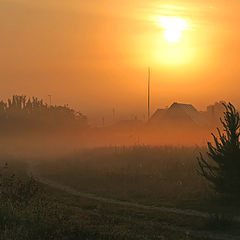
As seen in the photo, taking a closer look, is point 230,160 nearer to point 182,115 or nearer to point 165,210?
point 165,210

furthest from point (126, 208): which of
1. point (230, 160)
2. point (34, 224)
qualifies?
point (34, 224)

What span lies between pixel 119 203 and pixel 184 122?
1898 inches

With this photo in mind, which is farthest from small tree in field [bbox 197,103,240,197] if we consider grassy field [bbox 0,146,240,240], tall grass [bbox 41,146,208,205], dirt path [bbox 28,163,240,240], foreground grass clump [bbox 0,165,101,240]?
foreground grass clump [bbox 0,165,101,240]

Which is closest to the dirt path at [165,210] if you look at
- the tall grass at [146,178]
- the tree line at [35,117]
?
the tall grass at [146,178]

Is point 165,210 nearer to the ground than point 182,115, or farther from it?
nearer to the ground

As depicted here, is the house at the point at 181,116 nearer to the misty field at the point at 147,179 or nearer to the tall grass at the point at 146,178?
the misty field at the point at 147,179

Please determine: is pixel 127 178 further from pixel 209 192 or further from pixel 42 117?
pixel 42 117

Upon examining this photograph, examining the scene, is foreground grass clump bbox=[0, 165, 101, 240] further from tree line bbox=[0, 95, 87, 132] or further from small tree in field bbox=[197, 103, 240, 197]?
tree line bbox=[0, 95, 87, 132]

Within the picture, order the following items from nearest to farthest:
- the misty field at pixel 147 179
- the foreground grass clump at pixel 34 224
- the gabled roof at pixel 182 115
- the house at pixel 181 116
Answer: the foreground grass clump at pixel 34 224
the misty field at pixel 147 179
the house at pixel 181 116
the gabled roof at pixel 182 115

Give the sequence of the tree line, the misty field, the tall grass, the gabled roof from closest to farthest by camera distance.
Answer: the misty field, the tall grass, the gabled roof, the tree line

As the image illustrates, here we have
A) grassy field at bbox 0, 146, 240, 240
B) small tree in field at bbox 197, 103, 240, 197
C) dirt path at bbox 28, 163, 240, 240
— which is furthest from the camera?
small tree in field at bbox 197, 103, 240, 197

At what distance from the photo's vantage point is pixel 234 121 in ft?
65.4

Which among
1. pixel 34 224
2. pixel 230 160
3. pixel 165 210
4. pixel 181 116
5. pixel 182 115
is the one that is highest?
pixel 182 115

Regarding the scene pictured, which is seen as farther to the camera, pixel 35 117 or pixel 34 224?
pixel 35 117
